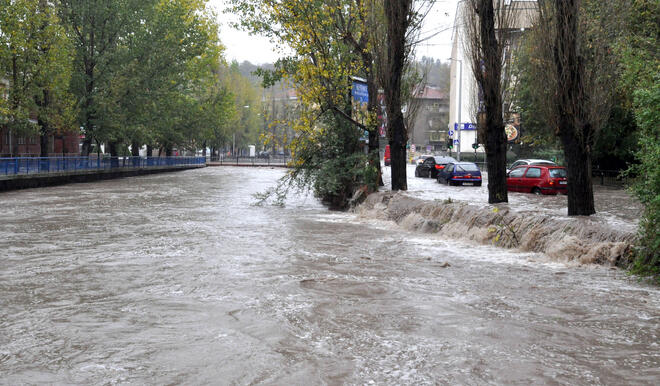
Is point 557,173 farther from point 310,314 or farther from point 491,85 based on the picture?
point 310,314

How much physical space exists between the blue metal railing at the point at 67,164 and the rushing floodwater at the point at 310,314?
18.4 m

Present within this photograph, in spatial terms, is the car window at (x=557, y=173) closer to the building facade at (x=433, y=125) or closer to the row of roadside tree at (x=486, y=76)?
the row of roadside tree at (x=486, y=76)

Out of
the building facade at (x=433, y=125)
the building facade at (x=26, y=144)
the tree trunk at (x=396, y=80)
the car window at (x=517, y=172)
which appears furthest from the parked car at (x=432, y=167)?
the building facade at (x=433, y=125)

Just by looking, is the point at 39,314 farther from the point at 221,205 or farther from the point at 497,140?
the point at 221,205

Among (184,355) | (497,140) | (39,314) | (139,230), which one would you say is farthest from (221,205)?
(184,355)

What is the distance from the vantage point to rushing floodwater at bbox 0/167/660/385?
668 cm

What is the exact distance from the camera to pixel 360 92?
2461 cm

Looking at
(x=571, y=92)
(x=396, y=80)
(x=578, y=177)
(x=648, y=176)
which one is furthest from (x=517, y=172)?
(x=648, y=176)

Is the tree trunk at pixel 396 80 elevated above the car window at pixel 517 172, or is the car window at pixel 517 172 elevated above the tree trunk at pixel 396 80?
the tree trunk at pixel 396 80

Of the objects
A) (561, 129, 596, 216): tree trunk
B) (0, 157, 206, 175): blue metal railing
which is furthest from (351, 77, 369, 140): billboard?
(0, 157, 206, 175): blue metal railing

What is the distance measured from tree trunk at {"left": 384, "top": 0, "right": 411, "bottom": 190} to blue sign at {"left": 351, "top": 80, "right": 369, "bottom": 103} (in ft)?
5.31

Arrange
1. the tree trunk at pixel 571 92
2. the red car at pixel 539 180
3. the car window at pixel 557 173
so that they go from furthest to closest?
the car window at pixel 557 173 → the red car at pixel 539 180 → the tree trunk at pixel 571 92

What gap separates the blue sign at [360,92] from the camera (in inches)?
957

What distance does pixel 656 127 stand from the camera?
1041 cm
